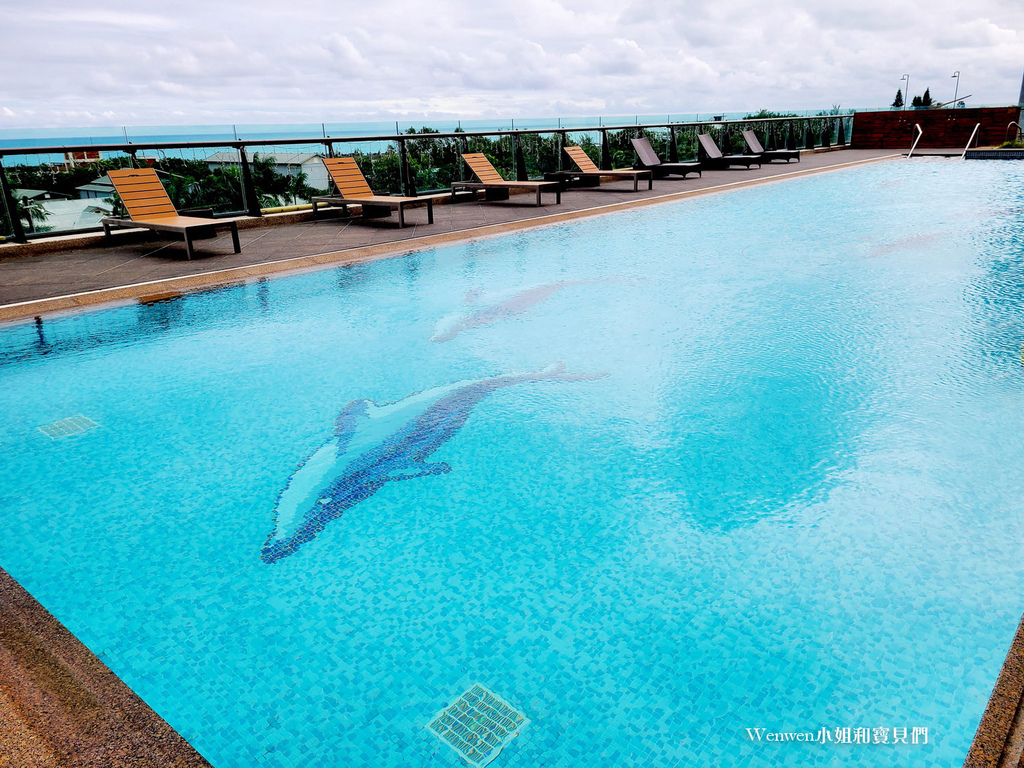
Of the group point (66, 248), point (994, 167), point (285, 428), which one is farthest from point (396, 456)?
point (994, 167)

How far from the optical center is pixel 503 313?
6.28 meters

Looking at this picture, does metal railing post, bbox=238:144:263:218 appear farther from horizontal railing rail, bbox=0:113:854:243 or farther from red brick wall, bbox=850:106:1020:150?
red brick wall, bbox=850:106:1020:150

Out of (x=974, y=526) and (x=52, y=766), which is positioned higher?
(x=52, y=766)

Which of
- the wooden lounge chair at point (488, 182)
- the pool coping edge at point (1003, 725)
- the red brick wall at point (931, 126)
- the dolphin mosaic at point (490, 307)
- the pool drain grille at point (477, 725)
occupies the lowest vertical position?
the pool drain grille at point (477, 725)

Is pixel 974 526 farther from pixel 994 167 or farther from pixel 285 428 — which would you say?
pixel 994 167

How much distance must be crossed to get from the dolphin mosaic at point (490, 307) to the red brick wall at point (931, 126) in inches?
921

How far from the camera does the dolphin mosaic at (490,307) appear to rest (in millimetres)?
5910

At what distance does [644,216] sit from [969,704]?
10.1 m

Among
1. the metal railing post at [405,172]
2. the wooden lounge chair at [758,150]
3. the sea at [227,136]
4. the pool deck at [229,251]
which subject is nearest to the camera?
the pool deck at [229,251]

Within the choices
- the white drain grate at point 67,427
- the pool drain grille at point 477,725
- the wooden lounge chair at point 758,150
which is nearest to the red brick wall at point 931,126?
the wooden lounge chair at point 758,150

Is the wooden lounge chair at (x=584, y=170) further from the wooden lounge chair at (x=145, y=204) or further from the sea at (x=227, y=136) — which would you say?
the wooden lounge chair at (x=145, y=204)

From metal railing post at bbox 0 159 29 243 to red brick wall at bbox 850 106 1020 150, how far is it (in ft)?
87.8

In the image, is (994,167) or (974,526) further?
(994,167)

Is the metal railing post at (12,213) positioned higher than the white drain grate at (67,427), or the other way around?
the metal railing post at (12,213)
